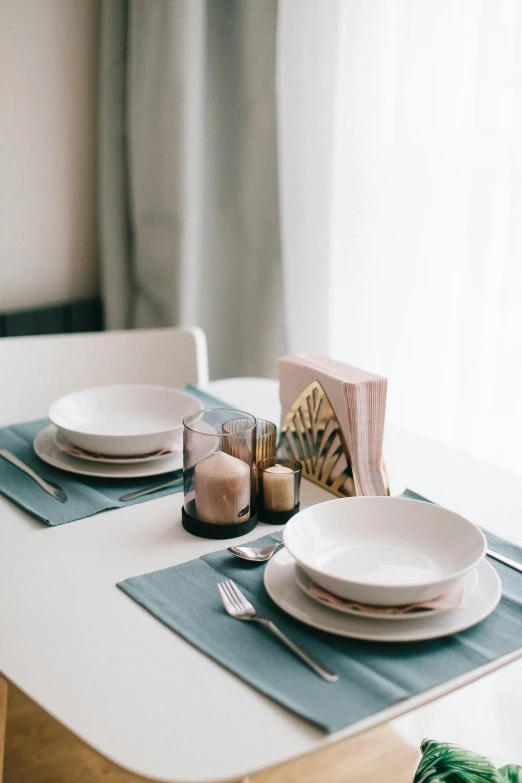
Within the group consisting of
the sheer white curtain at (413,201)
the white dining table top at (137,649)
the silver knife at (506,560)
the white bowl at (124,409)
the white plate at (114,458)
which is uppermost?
the sheer white curtain at (413,201)

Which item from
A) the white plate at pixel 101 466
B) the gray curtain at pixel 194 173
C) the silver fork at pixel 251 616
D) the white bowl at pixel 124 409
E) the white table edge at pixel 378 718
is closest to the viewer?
the white table edge at pixel 378 718

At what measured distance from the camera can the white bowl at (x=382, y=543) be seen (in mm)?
844

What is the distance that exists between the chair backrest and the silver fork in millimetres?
925

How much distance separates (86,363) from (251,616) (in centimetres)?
102

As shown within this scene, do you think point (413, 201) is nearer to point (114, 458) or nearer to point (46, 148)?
point (114, 458)

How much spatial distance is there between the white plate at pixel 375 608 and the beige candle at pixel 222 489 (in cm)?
15

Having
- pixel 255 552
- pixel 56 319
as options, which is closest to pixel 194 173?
pixel 56 319

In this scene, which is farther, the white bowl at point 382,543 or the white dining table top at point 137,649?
the white bowl at point 382,543

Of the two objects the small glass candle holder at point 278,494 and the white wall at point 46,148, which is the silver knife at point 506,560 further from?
the white wall at point 46,148

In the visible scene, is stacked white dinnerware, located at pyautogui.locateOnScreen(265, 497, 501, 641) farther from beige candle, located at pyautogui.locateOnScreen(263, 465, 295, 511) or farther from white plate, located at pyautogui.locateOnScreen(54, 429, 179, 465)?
white plate, located at pyautogui.locateOnScreen(54, 429, 179, 465)

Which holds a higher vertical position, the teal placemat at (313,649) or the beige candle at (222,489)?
the beige candle at (222,489)

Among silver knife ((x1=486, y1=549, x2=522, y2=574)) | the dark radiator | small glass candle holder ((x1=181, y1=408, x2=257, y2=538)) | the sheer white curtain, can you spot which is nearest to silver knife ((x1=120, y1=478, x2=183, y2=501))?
small glass candle holder ((x1=181, y1=408, x2=257, y2=538))

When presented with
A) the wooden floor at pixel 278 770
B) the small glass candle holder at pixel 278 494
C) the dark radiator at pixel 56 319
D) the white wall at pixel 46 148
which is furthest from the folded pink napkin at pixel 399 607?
the white wall at pixel 46 148

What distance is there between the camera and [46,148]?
239 centimetres
